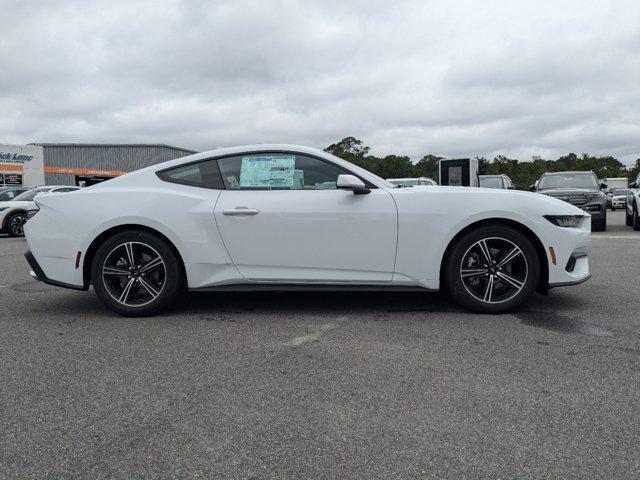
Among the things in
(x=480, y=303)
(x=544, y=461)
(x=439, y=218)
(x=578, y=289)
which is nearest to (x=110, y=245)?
(x=439, y=218)

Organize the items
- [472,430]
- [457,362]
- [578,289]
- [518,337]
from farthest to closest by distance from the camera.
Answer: [578,289], [518,337], [457,362], [472,430]

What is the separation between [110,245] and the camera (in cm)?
441

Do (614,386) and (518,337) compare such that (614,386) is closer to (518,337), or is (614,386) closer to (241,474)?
(518,337)

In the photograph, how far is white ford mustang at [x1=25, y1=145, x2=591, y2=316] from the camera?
4262mm

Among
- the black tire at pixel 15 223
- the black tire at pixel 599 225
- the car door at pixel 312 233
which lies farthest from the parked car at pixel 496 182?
the car door at pixel 312 233

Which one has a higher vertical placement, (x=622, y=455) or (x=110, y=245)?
(x=110, y=245)

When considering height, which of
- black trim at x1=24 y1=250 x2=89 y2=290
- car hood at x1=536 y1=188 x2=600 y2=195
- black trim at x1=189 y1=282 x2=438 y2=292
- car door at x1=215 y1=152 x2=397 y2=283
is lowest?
black trim at x1=189 y1=282 x2=438 y2=292

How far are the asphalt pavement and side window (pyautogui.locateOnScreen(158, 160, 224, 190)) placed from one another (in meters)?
1.09

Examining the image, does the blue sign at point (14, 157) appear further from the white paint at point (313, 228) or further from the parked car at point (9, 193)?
the white paint at point (313, 228)

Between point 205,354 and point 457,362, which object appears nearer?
point 457,362

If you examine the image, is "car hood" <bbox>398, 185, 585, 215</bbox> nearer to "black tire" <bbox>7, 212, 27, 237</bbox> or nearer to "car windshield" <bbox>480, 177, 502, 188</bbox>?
"car windshield" <bbox>480, 177, 502, 188</bbox>

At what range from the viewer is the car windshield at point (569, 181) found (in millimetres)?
13586

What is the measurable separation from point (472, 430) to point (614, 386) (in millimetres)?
975

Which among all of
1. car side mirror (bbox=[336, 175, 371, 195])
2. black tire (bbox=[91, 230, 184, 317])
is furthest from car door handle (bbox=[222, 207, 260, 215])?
car side mirror (bbox=[336, 175, 371, 195])
